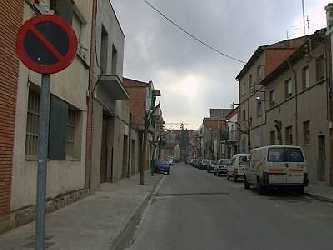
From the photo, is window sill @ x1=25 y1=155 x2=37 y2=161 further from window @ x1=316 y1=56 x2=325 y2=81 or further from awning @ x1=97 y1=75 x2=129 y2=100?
window @ x1=316 y1=56 x2=325 y2=81

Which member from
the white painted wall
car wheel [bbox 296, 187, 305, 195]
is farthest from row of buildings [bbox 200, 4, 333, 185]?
the white painted wall

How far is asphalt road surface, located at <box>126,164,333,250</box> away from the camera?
991 centimetres

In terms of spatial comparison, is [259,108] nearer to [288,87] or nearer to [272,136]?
[272,136]

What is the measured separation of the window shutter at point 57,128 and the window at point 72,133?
2.35 metres

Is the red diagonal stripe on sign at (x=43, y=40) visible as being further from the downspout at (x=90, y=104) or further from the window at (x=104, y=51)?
the window at (x=104, y=51)

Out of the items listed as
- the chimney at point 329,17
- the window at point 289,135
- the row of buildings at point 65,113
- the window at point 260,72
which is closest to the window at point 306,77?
the window at point 289,135

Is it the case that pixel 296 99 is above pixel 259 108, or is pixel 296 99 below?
below

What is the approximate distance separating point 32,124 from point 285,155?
1288 centimetres

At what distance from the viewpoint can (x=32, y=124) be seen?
12328 millimetres

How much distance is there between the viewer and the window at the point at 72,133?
16814mm

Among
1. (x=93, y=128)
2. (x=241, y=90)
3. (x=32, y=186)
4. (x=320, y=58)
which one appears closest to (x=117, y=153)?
(x=93, y=128)

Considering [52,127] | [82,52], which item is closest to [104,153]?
[82,52]

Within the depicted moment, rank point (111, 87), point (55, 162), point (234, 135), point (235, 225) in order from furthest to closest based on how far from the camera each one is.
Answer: point (234, 135) → point (111, 87) → point (55, 162) → point (235, 225)

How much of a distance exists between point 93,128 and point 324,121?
1305 centimetres
